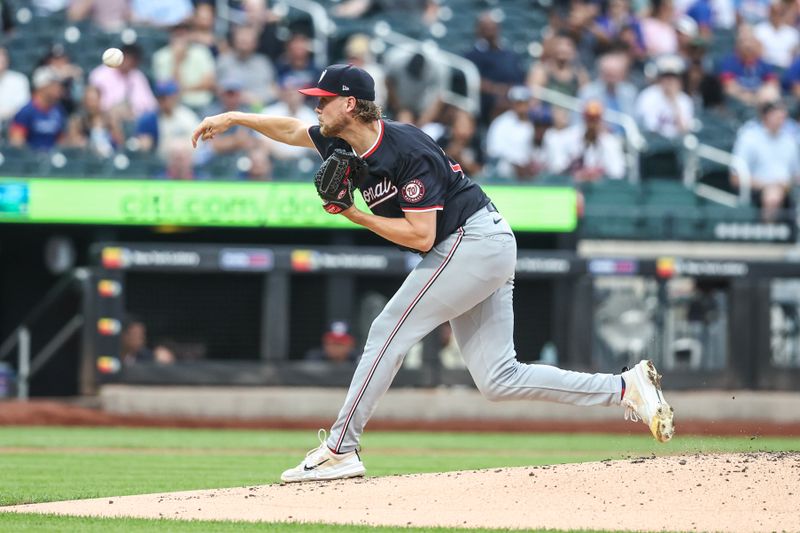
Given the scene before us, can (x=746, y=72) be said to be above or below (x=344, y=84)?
above

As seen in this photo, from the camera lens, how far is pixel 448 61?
52.6 feet

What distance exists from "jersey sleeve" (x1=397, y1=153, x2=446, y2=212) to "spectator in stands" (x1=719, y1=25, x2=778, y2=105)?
11794 millimetres

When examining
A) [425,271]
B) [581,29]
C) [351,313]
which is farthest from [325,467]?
[581,29]

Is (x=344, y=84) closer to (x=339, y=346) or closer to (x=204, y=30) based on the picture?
(x=339, y=346)

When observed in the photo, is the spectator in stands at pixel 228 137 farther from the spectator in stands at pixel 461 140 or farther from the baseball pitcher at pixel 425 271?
the baseball pitcher at pixel 425 271

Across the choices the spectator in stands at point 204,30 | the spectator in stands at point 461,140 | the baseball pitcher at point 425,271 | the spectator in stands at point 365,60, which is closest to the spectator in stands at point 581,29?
the spectator in stands at point 461,140

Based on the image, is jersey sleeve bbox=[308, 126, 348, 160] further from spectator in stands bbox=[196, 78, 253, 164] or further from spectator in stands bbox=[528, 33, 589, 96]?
spectator in stands bbox=[528, 33, 589, 96]

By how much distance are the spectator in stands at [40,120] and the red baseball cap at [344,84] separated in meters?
8.19

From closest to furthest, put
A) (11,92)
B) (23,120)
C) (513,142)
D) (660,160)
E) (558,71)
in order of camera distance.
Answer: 1. (23,120)
2. (11,92)
3. (513,142)
4. (660,160)
5. (558,71)

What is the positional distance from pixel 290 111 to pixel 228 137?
70 cm

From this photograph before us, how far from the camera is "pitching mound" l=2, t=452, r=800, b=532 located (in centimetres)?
570

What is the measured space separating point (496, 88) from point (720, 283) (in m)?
3.56

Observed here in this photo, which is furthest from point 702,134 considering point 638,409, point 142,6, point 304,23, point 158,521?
point 158,521

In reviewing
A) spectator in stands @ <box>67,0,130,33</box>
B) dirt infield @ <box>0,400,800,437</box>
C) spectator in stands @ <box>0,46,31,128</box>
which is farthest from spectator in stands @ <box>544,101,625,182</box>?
spectator in stands @ <box>0,46,31,128</box>
